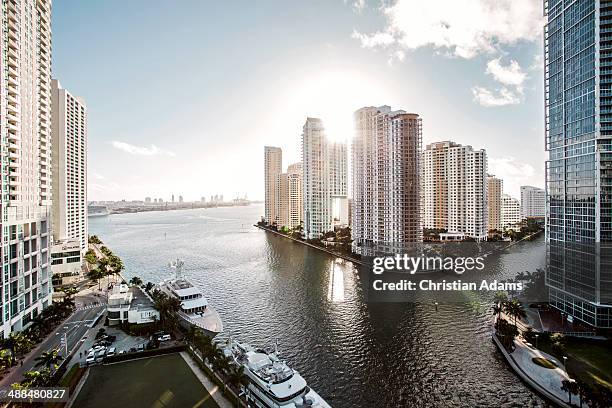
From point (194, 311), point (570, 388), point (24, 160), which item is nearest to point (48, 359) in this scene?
point (194, 311)

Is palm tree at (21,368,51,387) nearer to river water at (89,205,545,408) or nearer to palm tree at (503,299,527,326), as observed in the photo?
river water at (89,205,545,408)

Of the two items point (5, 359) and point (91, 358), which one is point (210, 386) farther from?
point (5, 359)

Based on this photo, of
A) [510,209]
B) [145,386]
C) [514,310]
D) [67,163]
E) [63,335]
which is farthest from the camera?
[510,209]

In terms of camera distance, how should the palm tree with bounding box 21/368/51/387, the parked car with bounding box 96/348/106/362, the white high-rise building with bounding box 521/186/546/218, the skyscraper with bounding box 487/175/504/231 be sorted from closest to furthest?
the palm tree with bounding box 21/368/51/387
the parked car with bounding box 96/348/106/362
the skyscraper with bounding box 487/175/504/231
the white high-rise building with bounding box 521/186/546/218

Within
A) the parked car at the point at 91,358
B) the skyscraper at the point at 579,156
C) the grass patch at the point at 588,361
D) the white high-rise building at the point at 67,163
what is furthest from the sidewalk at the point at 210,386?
the white high-rise building at the point at 67,163

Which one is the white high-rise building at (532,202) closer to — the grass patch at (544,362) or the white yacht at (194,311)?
the grass patch at (544,362)

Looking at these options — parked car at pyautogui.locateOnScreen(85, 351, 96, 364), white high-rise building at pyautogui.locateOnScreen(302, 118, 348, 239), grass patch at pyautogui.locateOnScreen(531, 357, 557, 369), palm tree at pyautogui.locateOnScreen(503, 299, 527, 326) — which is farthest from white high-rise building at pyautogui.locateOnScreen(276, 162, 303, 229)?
grass patch at pyautogui.locateOnScreen(531, 357, 557, 369)

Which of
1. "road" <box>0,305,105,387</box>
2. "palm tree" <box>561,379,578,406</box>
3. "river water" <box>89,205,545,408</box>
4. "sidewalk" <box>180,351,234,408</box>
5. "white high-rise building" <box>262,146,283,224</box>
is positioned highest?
"white high-rise building" <box>262,146,283,224</box>
